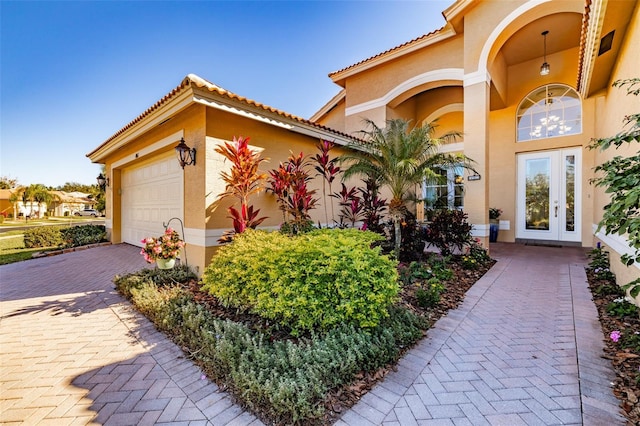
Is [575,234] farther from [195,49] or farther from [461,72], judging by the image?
[195,49]

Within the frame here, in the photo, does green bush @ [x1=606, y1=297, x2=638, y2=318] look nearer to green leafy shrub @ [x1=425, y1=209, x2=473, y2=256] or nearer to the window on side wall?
green leafy shrub @ [x1=425, y1=209, x2=473, y2=256]

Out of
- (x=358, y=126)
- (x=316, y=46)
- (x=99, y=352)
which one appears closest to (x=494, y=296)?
(x=99, y=352)

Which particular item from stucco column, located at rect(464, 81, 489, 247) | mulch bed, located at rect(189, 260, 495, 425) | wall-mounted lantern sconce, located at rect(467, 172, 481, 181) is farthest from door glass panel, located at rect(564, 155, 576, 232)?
mulch bed, located at rect(189, 260, 495, 425)

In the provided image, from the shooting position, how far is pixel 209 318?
3469mm

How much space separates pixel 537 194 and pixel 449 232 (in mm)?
5225

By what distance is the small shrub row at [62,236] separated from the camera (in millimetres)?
10383

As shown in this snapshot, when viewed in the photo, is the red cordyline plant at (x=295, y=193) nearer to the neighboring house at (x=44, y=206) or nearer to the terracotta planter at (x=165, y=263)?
the terracotta planter at (x=165, y=263)

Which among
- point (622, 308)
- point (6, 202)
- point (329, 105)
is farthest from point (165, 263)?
point (6, 202)

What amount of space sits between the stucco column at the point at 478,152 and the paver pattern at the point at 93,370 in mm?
7451

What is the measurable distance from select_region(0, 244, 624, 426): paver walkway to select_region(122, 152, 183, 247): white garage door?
2.79 meters

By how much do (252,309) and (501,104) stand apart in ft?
36.3

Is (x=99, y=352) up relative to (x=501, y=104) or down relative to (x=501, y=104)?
down

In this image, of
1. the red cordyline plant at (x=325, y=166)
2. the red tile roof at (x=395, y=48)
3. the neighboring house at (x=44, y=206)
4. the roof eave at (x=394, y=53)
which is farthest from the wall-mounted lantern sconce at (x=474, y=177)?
the neighboring house at (x=44, y=206)

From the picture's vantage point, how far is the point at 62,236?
11.2m
